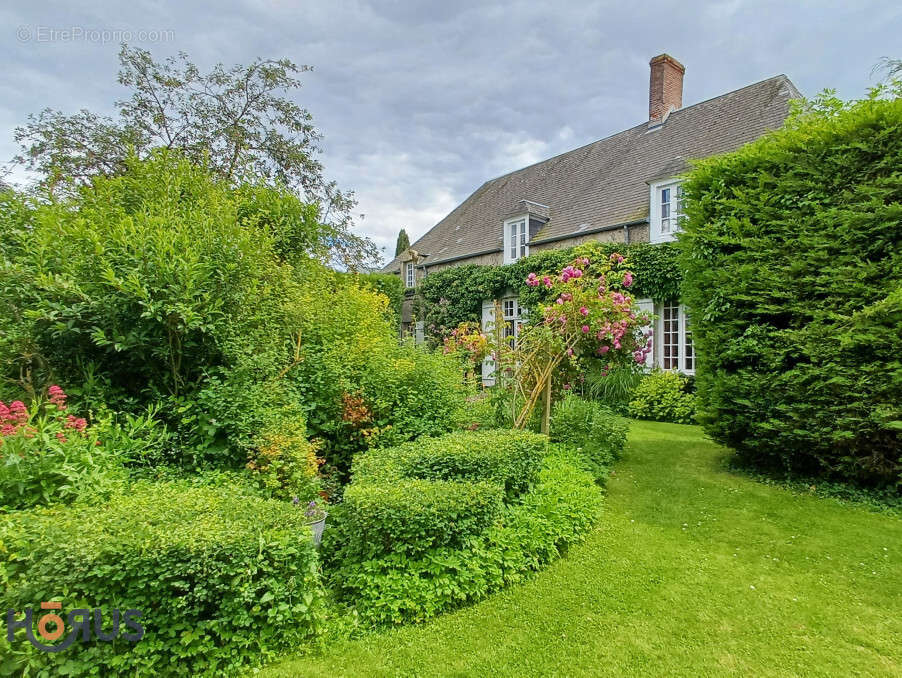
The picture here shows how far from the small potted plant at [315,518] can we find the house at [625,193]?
6270 millimetres

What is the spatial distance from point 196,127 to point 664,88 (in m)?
14.4

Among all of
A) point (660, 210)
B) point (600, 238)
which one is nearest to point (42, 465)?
point (660, 210)

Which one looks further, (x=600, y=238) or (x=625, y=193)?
(x=625, y=193)

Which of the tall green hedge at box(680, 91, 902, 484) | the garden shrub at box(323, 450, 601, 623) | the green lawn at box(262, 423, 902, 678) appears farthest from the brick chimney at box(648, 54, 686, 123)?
the garden shrub at box(323, 450, 601, 623)

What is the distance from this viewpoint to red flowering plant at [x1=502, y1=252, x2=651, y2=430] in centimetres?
555

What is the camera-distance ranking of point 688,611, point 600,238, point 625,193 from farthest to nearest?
point 625,193
point 600,238
point 688,611

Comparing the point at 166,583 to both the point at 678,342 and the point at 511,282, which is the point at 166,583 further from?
the point at 511,282

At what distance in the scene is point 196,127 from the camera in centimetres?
A: 1116

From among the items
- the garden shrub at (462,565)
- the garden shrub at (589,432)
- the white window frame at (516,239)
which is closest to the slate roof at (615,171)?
the white window frame at (516,239)

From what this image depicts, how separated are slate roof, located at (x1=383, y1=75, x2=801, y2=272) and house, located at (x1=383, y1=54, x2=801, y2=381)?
38 mm

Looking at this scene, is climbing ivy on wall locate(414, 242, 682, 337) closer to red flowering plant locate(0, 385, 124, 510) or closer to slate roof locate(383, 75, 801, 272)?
slate roof locate(383, 75, 801, 272)

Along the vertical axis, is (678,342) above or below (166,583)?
above

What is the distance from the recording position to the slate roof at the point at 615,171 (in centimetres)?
1162

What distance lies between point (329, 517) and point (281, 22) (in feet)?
27.0
